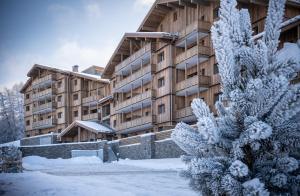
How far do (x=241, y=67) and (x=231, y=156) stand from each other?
0.93 meters

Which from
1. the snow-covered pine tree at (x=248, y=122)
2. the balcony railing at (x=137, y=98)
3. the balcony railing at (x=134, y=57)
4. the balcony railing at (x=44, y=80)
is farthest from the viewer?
the balcony railing at (x=44, y=80)

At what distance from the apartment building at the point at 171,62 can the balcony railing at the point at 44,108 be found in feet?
60.2

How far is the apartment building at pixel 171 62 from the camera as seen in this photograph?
28.1m

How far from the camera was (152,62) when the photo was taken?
34.3 meters

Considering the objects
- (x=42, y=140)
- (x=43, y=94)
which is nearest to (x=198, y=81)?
(x=42, y=140)

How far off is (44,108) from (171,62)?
102ft

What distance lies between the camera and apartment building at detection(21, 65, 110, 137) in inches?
1993

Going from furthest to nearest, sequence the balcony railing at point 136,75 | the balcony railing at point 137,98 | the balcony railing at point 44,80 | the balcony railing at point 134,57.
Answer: the balcony railing at point 44,80
the balcony railing at point 134,57
the balcony railing at point 136,75
the balcony railing at point 137,98

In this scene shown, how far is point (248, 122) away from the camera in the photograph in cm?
321

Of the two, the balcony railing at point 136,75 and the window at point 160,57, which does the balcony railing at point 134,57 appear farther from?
the balcony railing at point 136,75

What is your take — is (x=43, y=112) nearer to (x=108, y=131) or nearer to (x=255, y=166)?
(x=108, y=131)

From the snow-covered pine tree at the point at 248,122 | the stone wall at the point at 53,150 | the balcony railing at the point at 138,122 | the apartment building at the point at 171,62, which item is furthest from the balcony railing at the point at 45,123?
the snow-covered pine tree at the point at 248,122

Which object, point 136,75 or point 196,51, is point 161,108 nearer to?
point 136,75

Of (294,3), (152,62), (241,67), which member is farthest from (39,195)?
(152,62)
